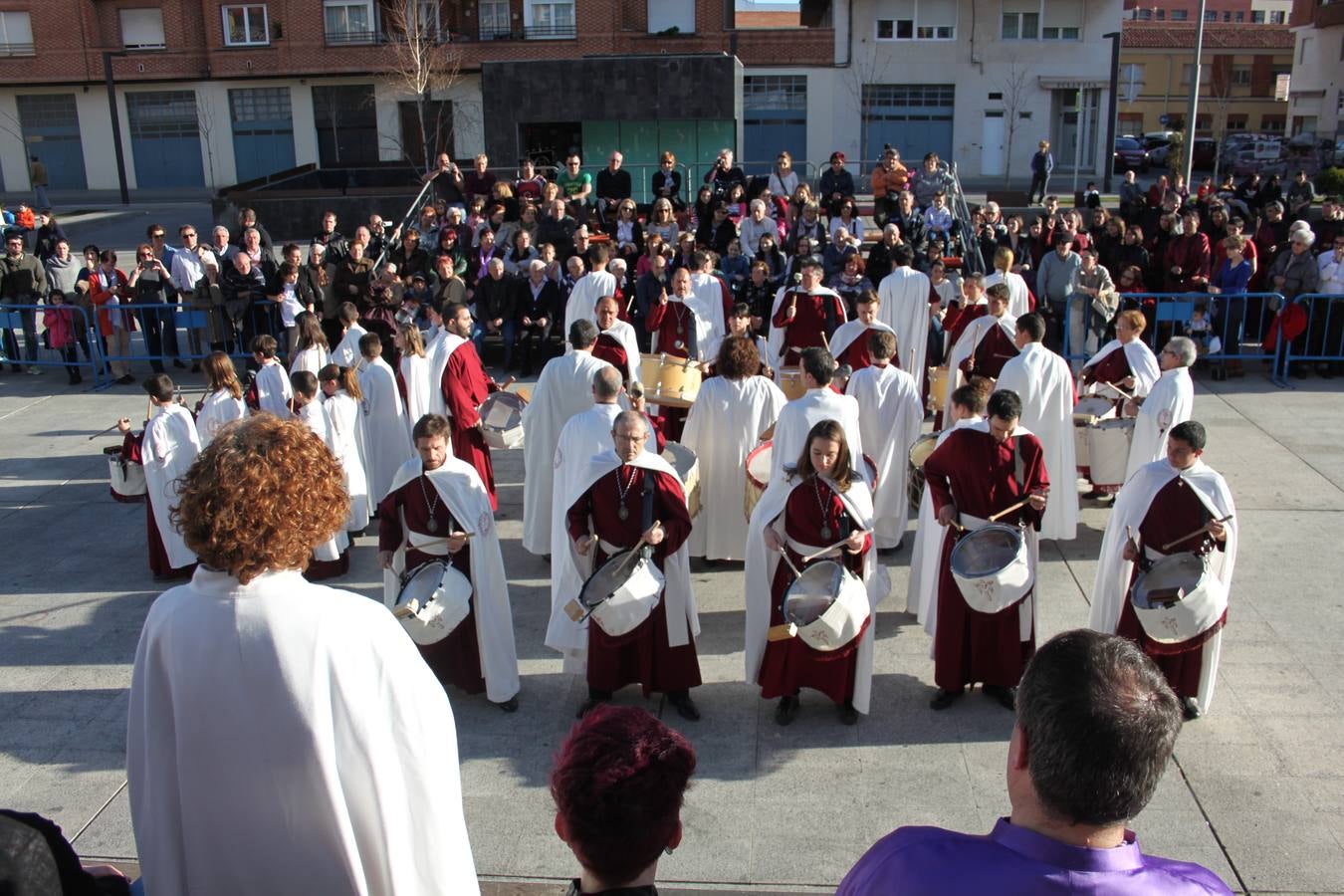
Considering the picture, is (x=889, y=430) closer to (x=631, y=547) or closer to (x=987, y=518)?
(x=987, y=518)

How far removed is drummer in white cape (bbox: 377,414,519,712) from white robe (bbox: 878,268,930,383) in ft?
23.4

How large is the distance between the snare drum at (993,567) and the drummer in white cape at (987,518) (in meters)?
0.05

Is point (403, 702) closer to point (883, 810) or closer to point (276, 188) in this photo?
point (883, 810)

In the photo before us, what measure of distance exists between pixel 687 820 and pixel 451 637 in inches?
75.0

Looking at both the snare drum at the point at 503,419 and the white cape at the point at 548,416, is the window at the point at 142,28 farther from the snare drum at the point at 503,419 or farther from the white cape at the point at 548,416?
the white cape at the point at 548,416

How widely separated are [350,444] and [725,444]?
3.03 m

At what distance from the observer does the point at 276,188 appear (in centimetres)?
2786

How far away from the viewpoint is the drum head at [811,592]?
5.96 m

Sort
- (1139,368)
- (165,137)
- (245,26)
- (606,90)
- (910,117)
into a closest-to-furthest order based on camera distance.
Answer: (1139,368)
(606,90)
(910,117)
(245,26)
(165,137)

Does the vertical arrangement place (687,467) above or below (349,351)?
below

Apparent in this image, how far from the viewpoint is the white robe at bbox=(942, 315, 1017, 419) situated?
10391 mm

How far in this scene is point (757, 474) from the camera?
25.8 ft

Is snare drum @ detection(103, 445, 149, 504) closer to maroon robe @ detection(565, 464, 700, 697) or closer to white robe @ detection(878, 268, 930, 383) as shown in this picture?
maroon robe @ detection(565, 464, 700, 697)

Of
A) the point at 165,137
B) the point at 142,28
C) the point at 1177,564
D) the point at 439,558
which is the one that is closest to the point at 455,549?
the point at 439,558
